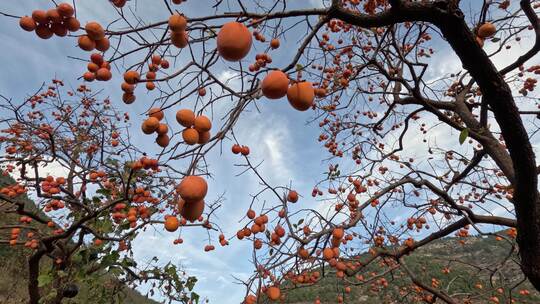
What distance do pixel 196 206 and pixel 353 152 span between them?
4.87m

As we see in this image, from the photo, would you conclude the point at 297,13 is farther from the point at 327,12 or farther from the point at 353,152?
the point at 353,152

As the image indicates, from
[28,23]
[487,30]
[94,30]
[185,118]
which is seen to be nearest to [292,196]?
[185,118]

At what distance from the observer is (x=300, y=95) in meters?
1.20

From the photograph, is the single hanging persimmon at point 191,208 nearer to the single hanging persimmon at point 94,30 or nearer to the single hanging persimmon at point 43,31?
the single hanging persimmon at point 94,30

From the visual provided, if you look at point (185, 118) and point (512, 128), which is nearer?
point (185, 118)

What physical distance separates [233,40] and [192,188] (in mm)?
566

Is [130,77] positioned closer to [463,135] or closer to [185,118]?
[185,118]

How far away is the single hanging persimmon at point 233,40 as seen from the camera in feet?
3.89

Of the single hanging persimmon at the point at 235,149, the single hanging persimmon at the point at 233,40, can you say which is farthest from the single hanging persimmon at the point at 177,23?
the single hanging persimmon at the point at 235,149

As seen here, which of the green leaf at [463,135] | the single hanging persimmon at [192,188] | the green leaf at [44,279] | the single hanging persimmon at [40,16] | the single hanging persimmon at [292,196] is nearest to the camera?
the single hanging persimmon at [192,188]

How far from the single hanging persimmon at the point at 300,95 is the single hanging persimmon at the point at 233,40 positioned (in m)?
0.24

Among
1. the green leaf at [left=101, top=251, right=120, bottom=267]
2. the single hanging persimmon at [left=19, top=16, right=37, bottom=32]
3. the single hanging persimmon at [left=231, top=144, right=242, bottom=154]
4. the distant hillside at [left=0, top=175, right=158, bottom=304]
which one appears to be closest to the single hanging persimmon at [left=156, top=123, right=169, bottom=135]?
the single hanging persimmon at [left=19, top=16, right=37, bottom=32]

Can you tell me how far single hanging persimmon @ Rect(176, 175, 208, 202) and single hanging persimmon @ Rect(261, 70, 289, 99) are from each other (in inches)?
16.1

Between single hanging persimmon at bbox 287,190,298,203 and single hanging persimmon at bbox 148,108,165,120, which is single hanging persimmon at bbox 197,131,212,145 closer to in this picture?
single hanging persimmon at bbox 148,108,165,120
